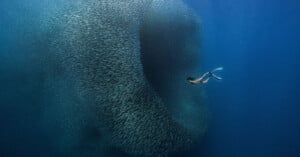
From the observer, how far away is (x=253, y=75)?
108 inches

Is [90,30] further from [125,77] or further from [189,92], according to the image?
[189,92]

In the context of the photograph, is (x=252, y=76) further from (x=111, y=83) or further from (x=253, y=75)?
(x=111, y=83)

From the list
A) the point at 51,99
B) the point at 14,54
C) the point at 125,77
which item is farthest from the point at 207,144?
the point at 14,54

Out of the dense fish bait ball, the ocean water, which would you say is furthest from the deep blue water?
the dense fish bait ball

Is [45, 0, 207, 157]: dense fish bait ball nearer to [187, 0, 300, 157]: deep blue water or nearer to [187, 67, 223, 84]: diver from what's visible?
[187, 67, 223, 84]: diver

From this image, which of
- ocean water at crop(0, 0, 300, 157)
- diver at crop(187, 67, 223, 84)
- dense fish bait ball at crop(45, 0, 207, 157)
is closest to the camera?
dense fish bait ball at crop(45, 0, 207, 157)

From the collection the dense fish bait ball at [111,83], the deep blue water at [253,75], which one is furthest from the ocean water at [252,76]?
the dense fish bait ball at [111,83]

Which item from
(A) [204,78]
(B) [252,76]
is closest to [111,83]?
(A) [204,78]

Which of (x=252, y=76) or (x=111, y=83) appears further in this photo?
(x=252, y=76)

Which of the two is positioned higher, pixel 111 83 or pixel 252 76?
pixel 252 76

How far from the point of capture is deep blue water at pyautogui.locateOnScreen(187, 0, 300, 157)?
106 inches

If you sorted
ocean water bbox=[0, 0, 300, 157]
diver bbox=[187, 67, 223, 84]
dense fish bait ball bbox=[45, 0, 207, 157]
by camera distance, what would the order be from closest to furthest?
dense fish bait ball bbox=[45, 0, 207, 157] < diver bbox=[187, 67, 223, 84] < ocean water bbox=[0, 0, 300, 157]

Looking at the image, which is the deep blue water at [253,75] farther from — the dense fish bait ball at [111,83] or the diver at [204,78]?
the dense fish bait ball at [111,83]

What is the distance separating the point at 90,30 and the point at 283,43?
5.62ft
